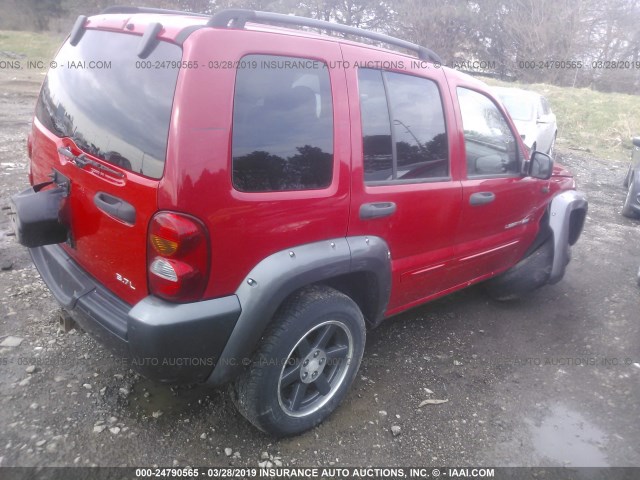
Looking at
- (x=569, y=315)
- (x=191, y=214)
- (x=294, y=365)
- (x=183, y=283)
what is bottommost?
(x=569, y=315)

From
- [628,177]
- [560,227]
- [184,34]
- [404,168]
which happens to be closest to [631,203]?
[628,177]

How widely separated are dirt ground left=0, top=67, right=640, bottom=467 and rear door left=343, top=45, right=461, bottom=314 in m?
0.59

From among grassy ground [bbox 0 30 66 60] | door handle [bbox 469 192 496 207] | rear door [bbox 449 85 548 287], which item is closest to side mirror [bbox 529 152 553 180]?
rear door [bbox 449 85 548 287]

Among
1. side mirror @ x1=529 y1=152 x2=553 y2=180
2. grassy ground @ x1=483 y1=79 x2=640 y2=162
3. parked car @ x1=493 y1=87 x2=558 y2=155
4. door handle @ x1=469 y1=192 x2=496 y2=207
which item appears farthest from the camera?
grassy ground @ x1=483 y1=79 x2=640 y2=162

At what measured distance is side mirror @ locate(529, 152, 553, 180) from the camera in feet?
11.3

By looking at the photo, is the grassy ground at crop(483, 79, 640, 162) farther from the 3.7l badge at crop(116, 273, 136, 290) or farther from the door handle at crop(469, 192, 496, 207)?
the 3.7l badge at crop(116, 273, 136, 290)

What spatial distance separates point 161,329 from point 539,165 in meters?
2.83

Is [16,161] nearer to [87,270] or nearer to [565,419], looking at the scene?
[87,270]

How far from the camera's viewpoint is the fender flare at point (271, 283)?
2051 millimetres

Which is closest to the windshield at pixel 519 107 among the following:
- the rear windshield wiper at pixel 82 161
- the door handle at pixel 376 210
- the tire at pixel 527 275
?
the tire at pixel 527 275

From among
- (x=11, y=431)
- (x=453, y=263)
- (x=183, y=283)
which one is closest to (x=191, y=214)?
(x=183, y=283)

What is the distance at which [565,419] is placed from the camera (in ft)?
9.38

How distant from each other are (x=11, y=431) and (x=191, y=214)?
1.53 metres

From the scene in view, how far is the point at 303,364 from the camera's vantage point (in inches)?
96.1
